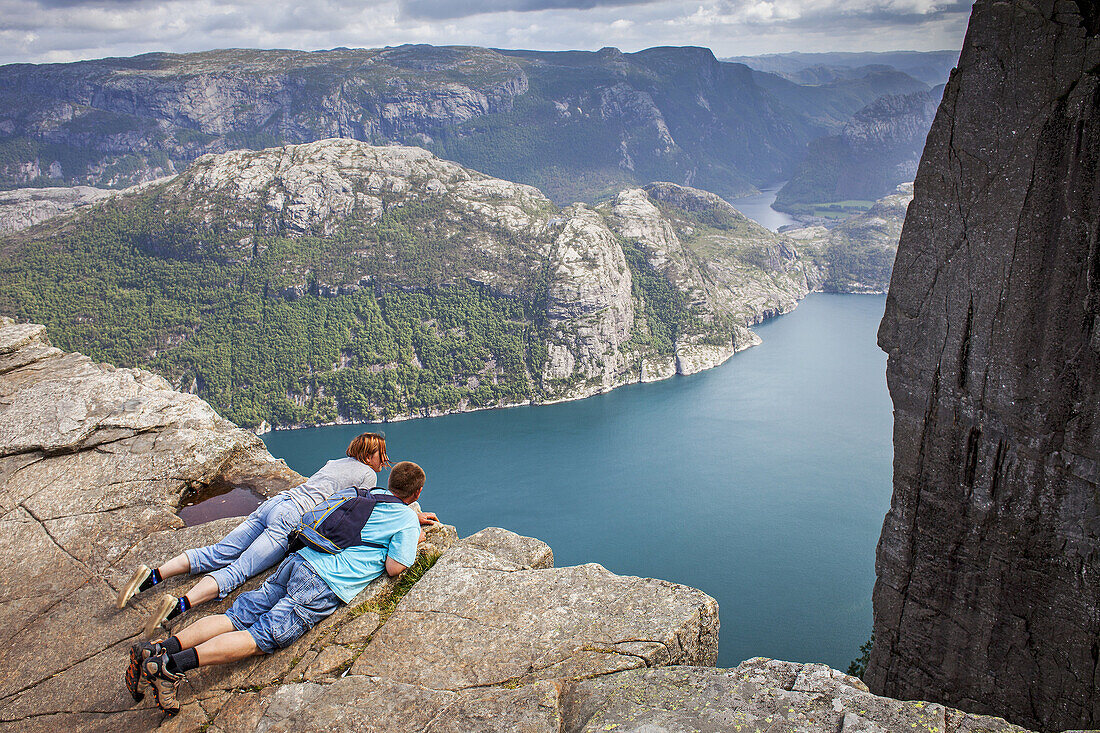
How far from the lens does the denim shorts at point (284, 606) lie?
5.29m

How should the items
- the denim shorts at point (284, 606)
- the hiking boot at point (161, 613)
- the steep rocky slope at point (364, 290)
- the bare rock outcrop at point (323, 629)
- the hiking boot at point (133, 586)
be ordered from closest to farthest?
the bare rock outcrop at point (323, 629) < the denim shorts at point (284, 606) < the hiking boot at point (161, 613) < the hiking boot at point (133, 586) < the steep rocky slope at point (364, 290)

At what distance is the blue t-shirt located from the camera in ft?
18.6

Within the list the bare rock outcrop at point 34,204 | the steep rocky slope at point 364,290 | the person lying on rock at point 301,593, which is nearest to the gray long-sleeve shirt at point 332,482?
the person lying on rock at point 301,593

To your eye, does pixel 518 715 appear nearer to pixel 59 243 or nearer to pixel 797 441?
pixel 797 441

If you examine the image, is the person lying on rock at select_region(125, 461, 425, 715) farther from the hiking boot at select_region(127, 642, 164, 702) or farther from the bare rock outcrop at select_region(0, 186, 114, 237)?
the bare rock outcrop at select_region(0, 186, 114, 237)

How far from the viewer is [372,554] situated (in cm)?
589

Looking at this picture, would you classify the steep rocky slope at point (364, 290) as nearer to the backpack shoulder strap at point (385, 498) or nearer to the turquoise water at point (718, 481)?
the turquoise water at point (718, 481)

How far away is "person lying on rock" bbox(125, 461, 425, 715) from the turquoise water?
110 ft

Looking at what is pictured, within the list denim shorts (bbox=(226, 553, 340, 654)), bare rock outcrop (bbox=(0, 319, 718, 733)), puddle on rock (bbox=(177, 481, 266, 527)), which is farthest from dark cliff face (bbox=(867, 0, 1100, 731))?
puddle on rock (bbox=(177, 481, 266, 527))

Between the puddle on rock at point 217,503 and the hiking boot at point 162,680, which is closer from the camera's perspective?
the hiking boot at point 162,680

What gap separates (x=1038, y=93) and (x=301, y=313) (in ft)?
400

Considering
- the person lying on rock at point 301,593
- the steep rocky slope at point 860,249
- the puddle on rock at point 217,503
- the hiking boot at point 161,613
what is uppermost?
the person lying on rock at point 301,593

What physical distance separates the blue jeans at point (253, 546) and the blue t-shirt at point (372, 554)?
0.51 meters

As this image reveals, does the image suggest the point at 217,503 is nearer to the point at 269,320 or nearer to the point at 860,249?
the point at 269,320
